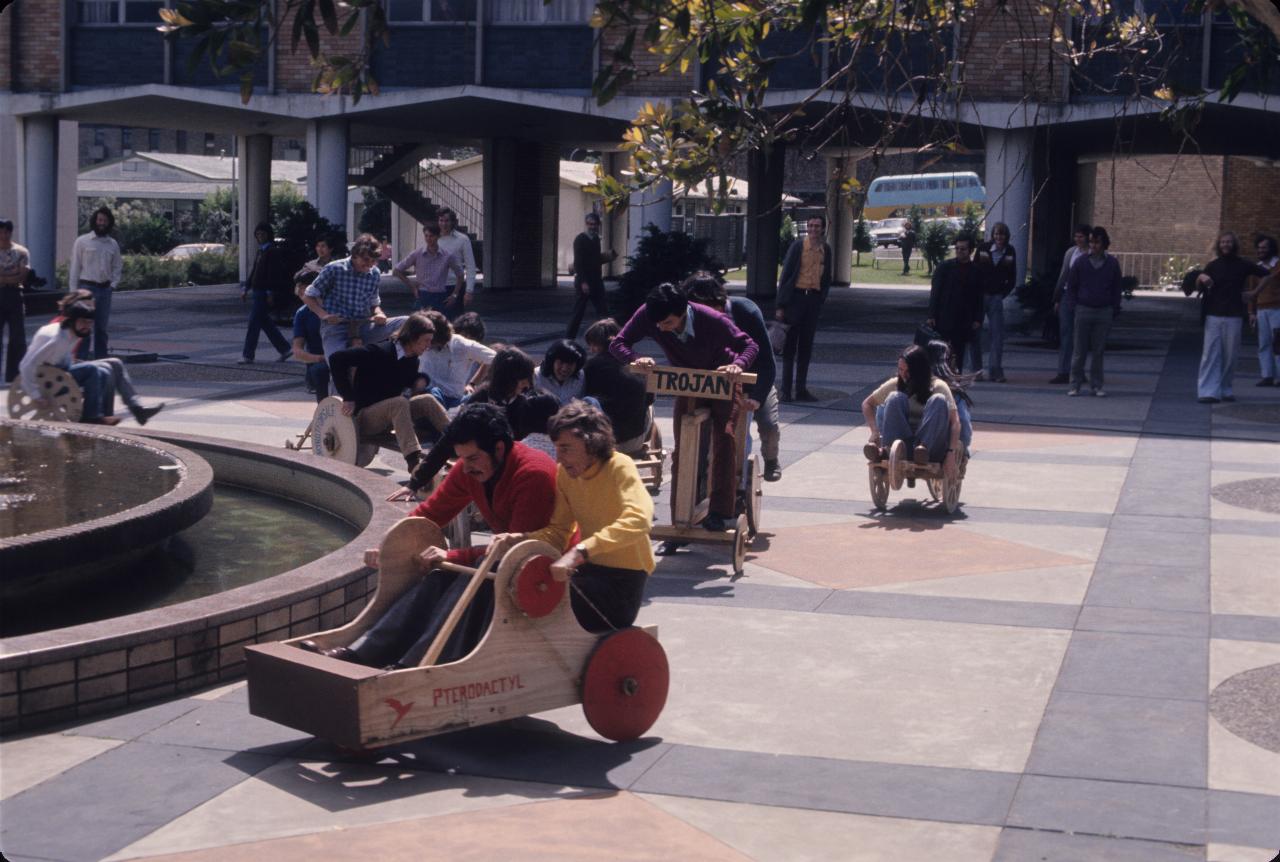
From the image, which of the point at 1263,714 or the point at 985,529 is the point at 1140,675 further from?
the point at 985,529

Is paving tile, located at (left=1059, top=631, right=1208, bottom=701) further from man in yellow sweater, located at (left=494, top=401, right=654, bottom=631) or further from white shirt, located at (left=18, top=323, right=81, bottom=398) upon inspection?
white shirt, located at (left=18, top=323, right=81, bottom=398)

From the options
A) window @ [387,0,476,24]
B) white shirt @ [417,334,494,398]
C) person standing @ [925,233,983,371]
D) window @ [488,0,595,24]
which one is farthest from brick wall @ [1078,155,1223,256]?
white shirt @ [417,334,494,398]

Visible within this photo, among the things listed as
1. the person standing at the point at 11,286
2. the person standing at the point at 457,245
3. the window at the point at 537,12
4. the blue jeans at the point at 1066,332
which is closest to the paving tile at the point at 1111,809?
the person standing at the point at 457,245

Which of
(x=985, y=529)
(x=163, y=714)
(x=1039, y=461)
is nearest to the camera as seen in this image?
(x=163, y=714)

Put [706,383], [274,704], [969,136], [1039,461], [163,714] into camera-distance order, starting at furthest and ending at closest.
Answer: [969,136]
[1039,461]
[706,383]
[163,714]
[274,704]

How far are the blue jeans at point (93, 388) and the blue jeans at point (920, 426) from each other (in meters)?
5.68

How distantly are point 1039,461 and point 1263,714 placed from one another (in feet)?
→ 22.3

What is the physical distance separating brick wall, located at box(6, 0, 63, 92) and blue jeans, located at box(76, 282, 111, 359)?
1217 centimetres

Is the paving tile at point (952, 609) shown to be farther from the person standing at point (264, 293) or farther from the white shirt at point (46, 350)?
the person standing at point (264, 293)

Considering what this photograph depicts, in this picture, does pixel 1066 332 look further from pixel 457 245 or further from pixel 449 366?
pixel 449 366

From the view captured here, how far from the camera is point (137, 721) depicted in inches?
232

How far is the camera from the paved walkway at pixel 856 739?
4.90 meters

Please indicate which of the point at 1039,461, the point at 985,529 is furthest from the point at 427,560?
the point at 1039,461

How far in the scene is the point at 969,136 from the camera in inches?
1202
